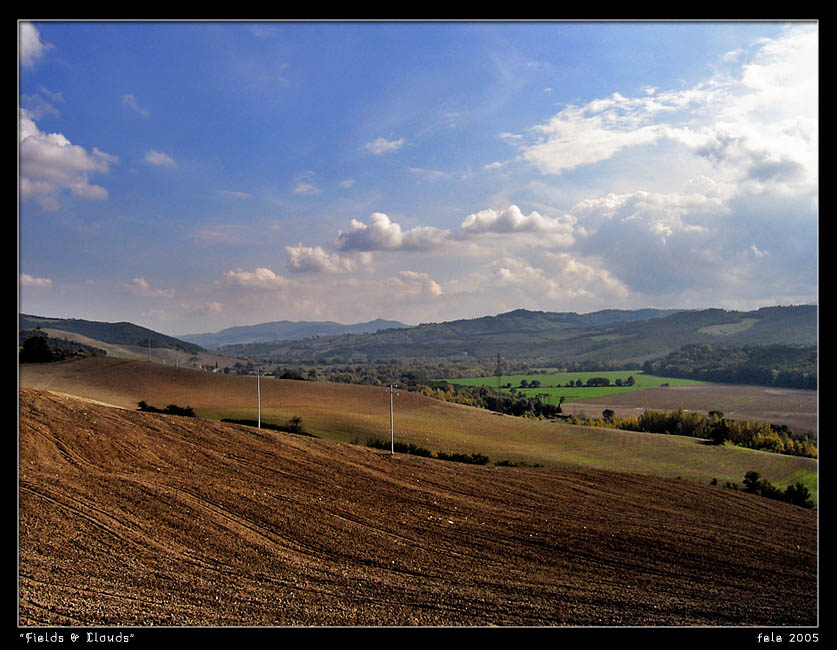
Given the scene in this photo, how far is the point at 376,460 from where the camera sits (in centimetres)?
1944

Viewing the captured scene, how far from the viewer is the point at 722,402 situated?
39.6 meters

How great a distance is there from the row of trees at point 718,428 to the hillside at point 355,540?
11.9 metres

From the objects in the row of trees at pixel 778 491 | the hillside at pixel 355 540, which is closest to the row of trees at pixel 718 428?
the row of trees at pixel 778 491

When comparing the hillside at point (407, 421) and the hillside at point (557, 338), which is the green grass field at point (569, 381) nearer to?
the hillside at point (557, 338)

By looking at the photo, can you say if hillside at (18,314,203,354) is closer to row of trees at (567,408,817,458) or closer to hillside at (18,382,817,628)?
hillside at (18,382,817,628)

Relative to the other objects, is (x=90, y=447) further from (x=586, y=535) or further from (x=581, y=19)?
(x=581, y=19)

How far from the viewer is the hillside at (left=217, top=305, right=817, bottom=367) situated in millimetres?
46969

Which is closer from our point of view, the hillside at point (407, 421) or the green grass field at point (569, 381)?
the hillside at point (407, 421)

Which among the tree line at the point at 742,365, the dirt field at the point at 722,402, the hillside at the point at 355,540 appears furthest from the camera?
the tree line at the point at 742,365

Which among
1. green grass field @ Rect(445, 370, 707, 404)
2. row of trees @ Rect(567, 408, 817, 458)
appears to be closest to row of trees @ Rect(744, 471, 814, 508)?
row of trees @ Rect(567, 408, 817, 458)

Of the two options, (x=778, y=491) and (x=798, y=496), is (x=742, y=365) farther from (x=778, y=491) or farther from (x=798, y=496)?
(x=798, y=496)

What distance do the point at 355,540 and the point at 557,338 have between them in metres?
59.4

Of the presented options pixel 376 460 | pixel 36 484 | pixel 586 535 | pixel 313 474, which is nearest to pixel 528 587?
pixel 586 535

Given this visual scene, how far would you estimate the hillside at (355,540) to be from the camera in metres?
6.38
